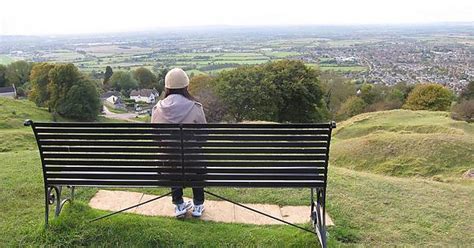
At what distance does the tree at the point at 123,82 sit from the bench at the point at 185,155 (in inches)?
2757

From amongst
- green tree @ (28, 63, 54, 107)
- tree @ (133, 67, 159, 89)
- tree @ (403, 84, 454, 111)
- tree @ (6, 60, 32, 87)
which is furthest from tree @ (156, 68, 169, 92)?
tree @ (403, 84, 454, 111)

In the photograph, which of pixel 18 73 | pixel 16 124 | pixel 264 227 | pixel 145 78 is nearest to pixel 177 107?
pixel 264 227

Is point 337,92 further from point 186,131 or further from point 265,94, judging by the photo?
point 186,131

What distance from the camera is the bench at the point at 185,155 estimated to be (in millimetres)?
3623

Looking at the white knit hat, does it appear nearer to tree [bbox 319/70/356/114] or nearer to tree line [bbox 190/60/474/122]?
tree line [bbox 190/60/474/122]

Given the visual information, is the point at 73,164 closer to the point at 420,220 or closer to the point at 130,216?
the point at 130,216

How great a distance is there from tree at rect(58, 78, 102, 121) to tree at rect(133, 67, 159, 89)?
27.5 meters

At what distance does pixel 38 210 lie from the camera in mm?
4609

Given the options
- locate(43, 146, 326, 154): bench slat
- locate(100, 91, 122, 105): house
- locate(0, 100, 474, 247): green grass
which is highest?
locate(43, 146, 326, 154): bench slat

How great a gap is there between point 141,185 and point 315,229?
6.25 feet

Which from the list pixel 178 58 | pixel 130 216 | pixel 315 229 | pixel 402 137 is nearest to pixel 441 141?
pixel 402 137

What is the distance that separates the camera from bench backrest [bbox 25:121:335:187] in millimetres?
3623

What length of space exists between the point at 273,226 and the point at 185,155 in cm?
140

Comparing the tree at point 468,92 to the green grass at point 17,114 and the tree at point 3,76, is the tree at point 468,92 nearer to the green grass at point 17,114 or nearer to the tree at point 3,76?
the green grass at point 17,114
